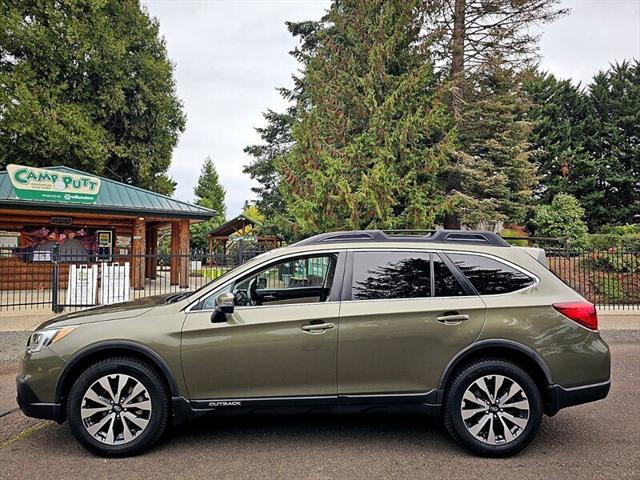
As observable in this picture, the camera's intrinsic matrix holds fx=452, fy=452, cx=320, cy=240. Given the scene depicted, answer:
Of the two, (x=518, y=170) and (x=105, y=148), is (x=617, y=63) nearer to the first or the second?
(x=518, y=170)

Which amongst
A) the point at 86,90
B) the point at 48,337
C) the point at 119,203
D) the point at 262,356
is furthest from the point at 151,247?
the point at 262,356

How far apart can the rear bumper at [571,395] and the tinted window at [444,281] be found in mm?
1050

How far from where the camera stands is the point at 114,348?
3.58 metres

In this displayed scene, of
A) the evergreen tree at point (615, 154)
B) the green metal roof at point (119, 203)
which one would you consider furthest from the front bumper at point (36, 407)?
the evergreen tree at point (615, 154)

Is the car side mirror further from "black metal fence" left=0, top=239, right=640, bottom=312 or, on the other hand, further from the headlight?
"black metal fence" left=0, top=239, right=640, bottom=312

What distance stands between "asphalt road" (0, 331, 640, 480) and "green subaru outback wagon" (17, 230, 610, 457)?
208 mm

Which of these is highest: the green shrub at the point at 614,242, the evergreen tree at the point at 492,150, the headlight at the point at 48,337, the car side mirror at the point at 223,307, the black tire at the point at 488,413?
the evergreen tree at the point at 492,150

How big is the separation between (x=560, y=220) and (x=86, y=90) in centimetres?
2718

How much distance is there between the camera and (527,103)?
20656mm

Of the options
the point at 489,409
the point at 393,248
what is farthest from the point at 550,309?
the point at 393,248

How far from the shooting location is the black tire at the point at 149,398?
3533mm

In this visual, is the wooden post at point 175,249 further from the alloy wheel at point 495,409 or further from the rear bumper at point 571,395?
the rear bumper at point 571,395

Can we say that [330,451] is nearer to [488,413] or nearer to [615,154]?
[488,413]

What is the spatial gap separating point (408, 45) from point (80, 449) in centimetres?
1851
